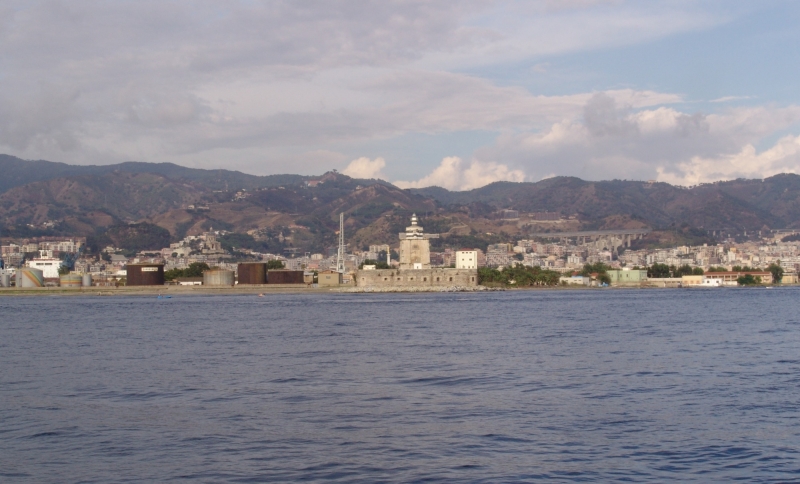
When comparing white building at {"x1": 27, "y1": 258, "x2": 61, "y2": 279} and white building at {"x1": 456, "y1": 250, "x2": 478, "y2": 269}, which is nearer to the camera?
white building at {"x1": 456, "y1": 250, "x2": 478, "y2": 269}

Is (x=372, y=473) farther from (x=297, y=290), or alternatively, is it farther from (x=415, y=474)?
(x=297, y=290)

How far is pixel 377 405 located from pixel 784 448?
8.18 metres

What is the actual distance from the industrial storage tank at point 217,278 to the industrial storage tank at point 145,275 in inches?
240

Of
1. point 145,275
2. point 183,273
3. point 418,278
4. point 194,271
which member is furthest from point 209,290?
point 418,278

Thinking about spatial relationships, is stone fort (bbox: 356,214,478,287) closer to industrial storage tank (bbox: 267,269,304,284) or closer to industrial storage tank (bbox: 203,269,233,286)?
industrial storage tank (bbox: 267,269,304,284)

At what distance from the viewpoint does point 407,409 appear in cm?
1920

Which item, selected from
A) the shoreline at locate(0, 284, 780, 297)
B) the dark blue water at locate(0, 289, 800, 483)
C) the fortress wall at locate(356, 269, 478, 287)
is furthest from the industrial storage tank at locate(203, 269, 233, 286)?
the dark blue water at locate(0, 289, 800, 483)

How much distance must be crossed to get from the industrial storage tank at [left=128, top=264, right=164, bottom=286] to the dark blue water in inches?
3514

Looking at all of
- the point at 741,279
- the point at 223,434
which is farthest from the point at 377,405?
the point at 741,279

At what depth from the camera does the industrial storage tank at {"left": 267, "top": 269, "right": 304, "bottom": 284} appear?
126000 millimetres

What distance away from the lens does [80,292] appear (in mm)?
120562

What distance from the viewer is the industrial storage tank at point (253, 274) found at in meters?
125

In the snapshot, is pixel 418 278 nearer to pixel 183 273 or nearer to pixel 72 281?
pixel 183 273

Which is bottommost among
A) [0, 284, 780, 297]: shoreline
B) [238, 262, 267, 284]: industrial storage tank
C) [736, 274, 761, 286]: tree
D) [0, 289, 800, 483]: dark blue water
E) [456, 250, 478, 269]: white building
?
[0, 289, 800, 483]: dark blue water
